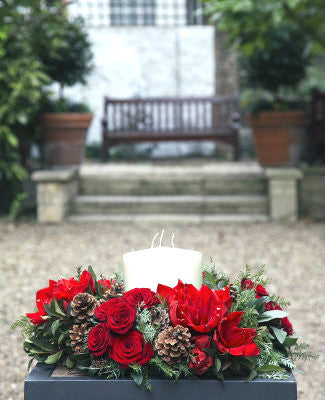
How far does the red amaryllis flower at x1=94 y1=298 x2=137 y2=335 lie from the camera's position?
124 centimetres

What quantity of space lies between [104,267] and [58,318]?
3.56 m

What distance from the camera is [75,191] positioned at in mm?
7395

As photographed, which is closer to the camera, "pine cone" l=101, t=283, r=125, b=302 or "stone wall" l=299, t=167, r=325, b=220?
"pine cone" l=101, t=283, r=125, b=302

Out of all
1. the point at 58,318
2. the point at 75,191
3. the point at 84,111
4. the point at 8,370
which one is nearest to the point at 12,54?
the point at 84,111

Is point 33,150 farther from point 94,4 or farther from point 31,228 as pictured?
point 94,4

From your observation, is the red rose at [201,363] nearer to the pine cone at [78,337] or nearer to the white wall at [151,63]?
the pine cone at [78,337]

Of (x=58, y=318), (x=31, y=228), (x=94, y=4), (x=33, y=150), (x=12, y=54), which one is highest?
(x=94, y=4)

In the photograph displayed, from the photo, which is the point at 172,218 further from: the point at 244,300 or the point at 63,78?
the point at 244,300

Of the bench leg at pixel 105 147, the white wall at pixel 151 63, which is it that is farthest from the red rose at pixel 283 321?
the white wall at pixel 151 63

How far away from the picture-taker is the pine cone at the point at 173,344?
122 centimetres

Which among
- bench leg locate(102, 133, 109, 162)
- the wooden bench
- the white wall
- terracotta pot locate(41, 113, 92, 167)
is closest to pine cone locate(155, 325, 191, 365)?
terracotta pot locate(41, 113, 92, 167)

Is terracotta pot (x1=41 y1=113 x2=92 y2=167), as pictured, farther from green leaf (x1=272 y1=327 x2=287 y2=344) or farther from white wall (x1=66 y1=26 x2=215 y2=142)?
green leaf (x1=272 y1=327 x2=287 y2=344)

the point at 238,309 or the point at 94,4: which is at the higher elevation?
the point at 94,4

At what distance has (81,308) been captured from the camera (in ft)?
4.36
